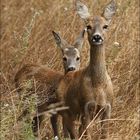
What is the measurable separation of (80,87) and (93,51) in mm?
380

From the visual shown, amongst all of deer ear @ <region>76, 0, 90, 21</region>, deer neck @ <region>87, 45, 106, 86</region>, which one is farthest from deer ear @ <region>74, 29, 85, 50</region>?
deer neck @ <region>87, 45, 106, 86</region>

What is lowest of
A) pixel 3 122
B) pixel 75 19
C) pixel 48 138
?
pixel 48 138

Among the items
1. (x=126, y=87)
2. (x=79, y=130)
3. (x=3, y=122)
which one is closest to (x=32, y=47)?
(x=126, y=87)

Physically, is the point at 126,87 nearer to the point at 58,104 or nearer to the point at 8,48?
the point at 58,104

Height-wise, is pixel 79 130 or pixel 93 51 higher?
pixel 93 51

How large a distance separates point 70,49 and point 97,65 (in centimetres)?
181

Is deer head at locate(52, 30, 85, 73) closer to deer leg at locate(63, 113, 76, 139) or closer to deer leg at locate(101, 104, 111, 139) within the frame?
deer leg at locate(63, 113, 76, 139)

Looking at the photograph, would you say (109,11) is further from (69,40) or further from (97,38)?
(69,40)

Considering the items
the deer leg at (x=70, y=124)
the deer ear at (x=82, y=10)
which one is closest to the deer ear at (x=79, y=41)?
the deer ear at (x=82, y=10)

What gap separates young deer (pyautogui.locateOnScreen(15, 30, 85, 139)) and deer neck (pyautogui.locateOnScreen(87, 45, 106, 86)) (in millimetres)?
646

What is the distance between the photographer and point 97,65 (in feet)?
22.7

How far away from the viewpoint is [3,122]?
19.3 feet

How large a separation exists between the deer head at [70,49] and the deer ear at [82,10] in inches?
30.9

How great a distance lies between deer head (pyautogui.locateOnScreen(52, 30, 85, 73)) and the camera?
8.41 metres
